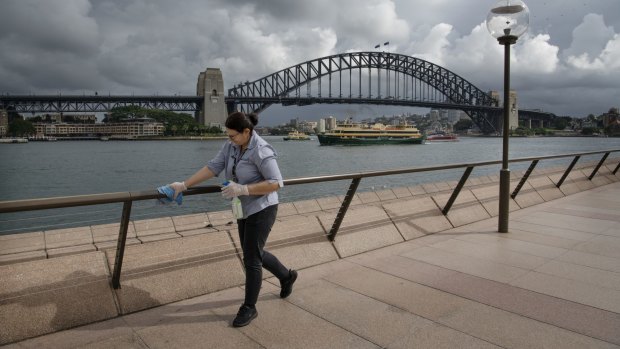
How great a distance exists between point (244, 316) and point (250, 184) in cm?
91

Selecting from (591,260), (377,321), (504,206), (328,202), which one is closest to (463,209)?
(504,206)

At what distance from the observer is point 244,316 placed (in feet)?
10.9

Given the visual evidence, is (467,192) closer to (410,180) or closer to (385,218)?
(385,218)

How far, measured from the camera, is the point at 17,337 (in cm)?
310

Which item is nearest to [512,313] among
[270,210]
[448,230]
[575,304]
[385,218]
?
[575,304]

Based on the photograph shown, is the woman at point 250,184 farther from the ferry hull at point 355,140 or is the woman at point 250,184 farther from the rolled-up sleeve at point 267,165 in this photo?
the ferry hull at point 355,140

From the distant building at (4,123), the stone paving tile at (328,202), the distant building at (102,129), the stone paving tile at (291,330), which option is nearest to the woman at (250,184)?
the stone paving tile at (291,330)

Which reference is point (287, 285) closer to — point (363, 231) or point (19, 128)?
point (363, 231)

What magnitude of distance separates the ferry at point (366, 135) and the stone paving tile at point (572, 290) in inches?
3057

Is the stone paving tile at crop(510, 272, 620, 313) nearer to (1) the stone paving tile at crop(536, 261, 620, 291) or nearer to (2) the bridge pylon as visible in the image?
(1) the stone paving tile at crop(536, 261, 620, 291)

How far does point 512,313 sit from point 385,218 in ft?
8.21

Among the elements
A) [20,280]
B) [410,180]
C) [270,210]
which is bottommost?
[410,180]

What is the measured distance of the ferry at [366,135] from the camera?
8250 centimetres

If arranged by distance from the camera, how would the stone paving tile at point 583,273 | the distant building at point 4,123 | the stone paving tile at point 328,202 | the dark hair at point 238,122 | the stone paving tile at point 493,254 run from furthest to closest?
the distant building at point 4,123, the stone paving tile at point 328,202, the stone paving tile at point 493,254, the stone paving tile at point 583,273, the dark hair at point 238,122
